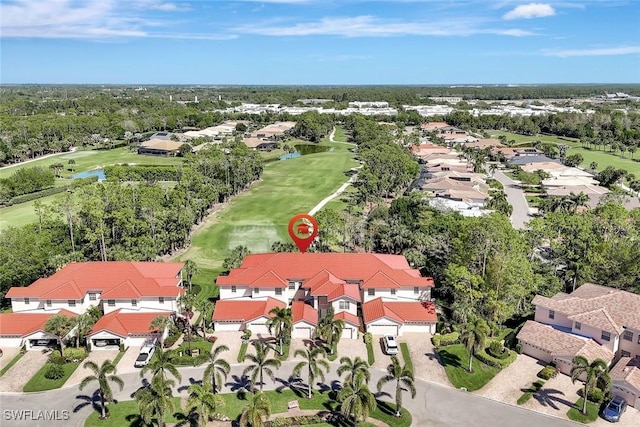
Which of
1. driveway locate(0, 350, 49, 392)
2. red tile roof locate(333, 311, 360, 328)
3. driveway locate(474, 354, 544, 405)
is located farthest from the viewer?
red tile roof locate(333, 311, 360, 328)

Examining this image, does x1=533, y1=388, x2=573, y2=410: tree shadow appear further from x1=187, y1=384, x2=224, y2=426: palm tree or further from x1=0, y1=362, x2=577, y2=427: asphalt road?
x1=187, y1=384, x2=224, y2=426: palm tree

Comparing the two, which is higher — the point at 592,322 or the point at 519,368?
the point at 592,322

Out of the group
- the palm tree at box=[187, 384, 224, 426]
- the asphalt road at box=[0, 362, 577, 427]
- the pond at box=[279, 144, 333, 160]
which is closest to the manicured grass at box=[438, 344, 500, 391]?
the asphalt road at box=[0, 362, 577, 427]

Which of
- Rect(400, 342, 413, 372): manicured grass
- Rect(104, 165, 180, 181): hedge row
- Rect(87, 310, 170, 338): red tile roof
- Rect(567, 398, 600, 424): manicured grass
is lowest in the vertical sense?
Rect(400, 342, 413, 372): manicured grass

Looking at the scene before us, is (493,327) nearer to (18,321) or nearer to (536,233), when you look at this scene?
(536,233)

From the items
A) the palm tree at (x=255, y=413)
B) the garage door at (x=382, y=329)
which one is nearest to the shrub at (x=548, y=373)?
the garage door at (x=382, y=329)

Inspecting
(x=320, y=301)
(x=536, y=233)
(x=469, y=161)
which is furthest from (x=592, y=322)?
(x=469, y=161)

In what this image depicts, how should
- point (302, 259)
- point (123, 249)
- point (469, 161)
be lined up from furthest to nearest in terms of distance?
1. point (469, 161)
2. point (123, 249)
3. point (302, 259)
